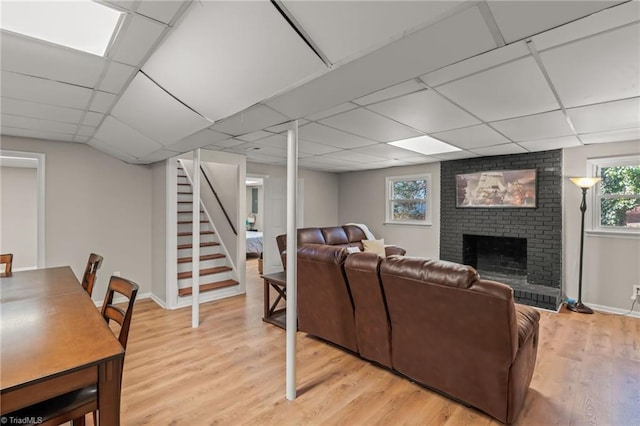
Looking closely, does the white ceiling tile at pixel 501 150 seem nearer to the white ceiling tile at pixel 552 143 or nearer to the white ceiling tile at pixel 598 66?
the white ceiling tile at pixel 552 143

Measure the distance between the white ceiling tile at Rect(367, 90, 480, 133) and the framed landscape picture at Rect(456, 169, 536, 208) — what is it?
6.90 feet

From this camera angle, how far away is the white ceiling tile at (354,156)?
15.3 feet

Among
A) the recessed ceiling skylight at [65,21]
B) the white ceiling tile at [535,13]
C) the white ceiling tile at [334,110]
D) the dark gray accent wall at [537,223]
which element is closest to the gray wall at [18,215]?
the recessed ceiling skylight at [65,21]

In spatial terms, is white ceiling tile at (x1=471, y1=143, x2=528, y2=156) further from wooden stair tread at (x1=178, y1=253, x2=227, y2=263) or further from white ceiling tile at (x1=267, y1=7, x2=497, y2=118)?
wooden stair tread at (x1=178, y1=253, x2=227, y2=263)

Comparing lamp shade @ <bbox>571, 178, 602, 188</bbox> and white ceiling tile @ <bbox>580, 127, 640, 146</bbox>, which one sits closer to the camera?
white ceiling tile @ <bbox>580, 127, 640, 146</bbox>

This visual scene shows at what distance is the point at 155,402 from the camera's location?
6.84ft

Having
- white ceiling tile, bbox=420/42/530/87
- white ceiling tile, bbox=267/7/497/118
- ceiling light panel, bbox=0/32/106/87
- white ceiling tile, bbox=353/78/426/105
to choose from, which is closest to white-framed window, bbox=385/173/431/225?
white ceiling tile, bbox=353/78/426/105

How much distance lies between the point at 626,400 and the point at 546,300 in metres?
2.01

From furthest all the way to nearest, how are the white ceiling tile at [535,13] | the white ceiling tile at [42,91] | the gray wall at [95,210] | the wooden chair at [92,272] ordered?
the gray wall at [95,210], the wooden chair at [92,272], the white ceiling tile at [42,91], the white ceiling tile at [535,13]

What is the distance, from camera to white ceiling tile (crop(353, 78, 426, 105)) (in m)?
2.12

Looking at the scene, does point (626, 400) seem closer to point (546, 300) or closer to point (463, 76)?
point (546, 300)

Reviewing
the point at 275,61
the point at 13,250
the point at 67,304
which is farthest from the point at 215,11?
the point at 13,250

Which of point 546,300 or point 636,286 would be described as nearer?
point 636,286

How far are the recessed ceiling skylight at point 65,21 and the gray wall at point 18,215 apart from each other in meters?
6.09
